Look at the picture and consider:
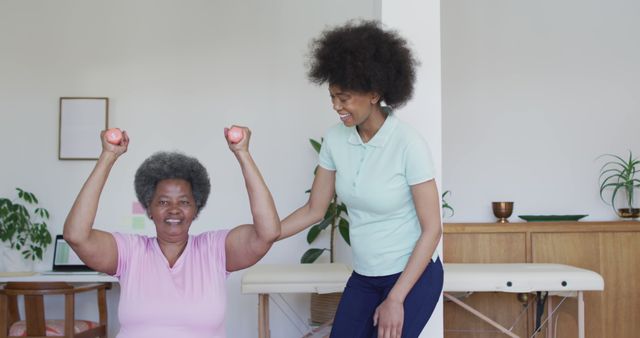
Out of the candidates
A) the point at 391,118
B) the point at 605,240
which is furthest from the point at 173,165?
the point at 605,240

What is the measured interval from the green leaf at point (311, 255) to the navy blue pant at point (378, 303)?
2163 mm

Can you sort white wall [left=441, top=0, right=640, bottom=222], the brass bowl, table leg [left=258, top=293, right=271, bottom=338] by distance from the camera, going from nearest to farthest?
table leg [left=258, top=293, right=271, bottom=338]
the brass bowl
white wall [left=441, top=0, right=640, bottom=222]

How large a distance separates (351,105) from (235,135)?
45 cm

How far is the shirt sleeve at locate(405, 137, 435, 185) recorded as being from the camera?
2.10 meters

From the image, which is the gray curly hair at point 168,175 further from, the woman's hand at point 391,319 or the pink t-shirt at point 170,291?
the woman's hand at point 391,319

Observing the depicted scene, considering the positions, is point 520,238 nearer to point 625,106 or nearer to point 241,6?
point 625,106

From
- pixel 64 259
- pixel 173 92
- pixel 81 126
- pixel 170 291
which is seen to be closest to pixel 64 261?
pixel 64 259

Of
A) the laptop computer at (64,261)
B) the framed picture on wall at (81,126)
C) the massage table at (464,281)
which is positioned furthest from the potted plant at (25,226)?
the massage table at (464,281)

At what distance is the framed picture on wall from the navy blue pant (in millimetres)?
2927

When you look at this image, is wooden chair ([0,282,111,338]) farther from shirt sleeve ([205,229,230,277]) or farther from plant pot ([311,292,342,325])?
shirt sleeve ([205,229,230,277])

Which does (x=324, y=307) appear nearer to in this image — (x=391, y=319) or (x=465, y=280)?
(x=465, y=280)

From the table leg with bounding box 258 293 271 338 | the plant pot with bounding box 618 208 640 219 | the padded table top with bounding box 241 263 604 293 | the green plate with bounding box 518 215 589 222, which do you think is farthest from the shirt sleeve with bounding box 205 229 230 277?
the plant pot with bounding box 618 208 640 219

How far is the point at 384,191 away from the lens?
2.14 metres

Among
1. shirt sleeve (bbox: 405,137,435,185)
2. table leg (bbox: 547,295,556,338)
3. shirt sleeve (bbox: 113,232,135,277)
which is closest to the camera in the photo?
shirt sleeve (bbox: 113,232,135,277)
